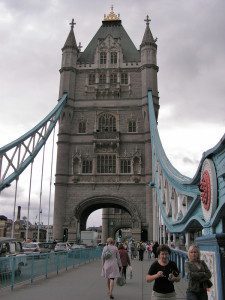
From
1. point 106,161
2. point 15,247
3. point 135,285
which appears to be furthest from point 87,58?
point 135,285

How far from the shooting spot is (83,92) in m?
Result: 42.4

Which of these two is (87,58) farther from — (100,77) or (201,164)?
(201,164)

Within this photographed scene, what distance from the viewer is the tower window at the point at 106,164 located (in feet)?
127

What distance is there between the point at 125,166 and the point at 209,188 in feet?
103

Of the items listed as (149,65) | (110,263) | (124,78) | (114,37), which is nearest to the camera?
(110,263)

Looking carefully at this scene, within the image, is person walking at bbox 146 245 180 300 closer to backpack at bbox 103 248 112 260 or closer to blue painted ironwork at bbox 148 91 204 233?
backpack at bbox 103 248 112 260

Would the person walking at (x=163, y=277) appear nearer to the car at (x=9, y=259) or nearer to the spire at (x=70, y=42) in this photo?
the car at (x=9, y=259)

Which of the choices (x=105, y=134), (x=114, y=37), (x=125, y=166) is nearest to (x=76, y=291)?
(x=125, y=166)

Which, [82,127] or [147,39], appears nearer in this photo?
[82,127]

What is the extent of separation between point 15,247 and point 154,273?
398 inches

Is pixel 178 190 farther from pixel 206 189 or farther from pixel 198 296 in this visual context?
pixel 198 296

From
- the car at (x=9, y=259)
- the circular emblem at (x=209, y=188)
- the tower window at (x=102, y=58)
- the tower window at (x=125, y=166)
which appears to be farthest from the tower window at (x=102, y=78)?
the circular emblem at (x=209, y=188)

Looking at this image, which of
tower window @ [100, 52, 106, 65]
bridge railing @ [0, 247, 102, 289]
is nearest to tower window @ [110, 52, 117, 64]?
tower window @ [100, 52, 106, 65]

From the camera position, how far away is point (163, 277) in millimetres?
4676
